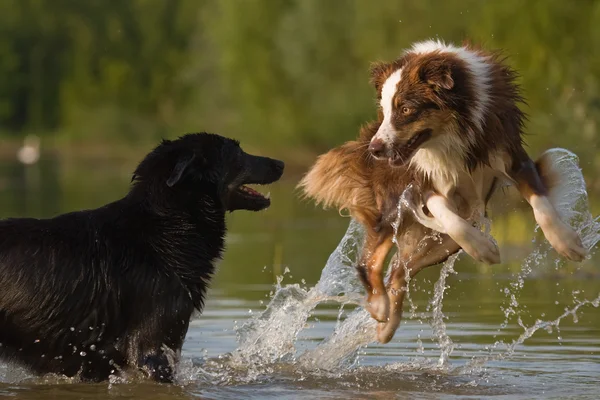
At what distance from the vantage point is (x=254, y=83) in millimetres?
37844

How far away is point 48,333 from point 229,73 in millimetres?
32520

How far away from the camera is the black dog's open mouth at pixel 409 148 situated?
7812 mm

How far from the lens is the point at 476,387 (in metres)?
7.82

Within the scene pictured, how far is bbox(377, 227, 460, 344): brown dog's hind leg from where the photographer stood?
8.56 meters

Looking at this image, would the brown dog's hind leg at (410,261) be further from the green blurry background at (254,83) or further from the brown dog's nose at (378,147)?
the brown dog's nose at (378,147)

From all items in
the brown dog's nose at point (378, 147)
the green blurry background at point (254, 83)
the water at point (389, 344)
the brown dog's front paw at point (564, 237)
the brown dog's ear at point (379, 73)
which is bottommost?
the water at point (389, 344)

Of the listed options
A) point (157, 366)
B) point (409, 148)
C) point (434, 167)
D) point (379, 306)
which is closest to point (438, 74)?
point (409, 148)

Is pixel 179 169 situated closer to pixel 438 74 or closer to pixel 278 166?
pixel 278 166

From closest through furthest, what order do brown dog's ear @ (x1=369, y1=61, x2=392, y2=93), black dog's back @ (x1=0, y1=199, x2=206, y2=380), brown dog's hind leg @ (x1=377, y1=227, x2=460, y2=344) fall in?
black dog's back @ (x1=0, y1=199, x2=206, y2=380)
brown dog's ear @ (x1=369, y1=61, x2=392, y2=93)
brown dog's hind leg @ (x1=377, y1=227, x2=460, y2=344)

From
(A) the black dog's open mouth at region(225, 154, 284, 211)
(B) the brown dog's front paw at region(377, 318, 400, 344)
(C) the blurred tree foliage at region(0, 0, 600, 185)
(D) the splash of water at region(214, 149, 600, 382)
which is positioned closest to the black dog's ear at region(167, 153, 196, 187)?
(A) the black dog's open mouth at region(225, 154, 284, 211)

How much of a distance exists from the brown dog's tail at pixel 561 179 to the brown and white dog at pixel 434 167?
12 mm

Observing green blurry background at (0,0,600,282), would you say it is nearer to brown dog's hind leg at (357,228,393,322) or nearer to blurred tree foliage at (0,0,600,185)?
blurred tree foliage at (0,0,600,185)

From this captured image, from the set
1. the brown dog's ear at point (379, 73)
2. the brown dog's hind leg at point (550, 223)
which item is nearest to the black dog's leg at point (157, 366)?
the brown dog's ear at point (379, 73)

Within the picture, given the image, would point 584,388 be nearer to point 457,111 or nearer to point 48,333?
point 457,111
